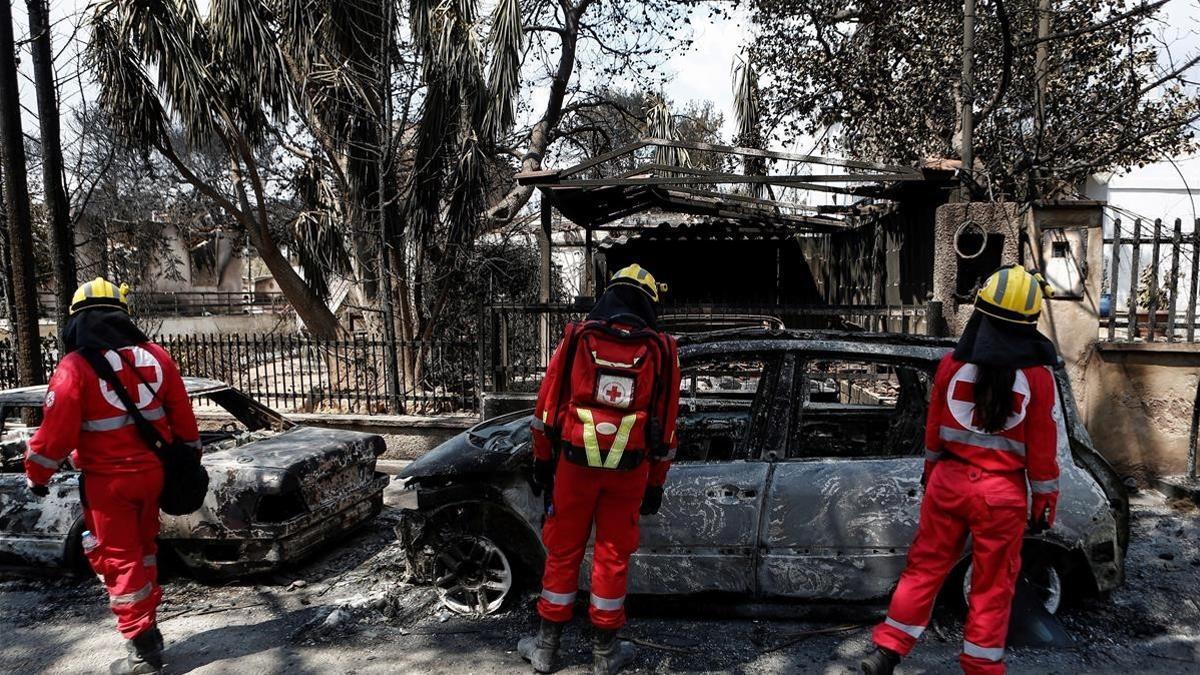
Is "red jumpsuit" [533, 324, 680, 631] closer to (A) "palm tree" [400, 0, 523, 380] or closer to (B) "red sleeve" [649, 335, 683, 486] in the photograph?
(B) "red sleeve" [649, 335, 683, 486]

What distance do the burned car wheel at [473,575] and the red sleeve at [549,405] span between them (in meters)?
0.89

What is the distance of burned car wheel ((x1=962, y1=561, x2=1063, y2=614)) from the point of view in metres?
3.55

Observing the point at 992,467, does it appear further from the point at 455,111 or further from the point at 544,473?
the point at 455,111

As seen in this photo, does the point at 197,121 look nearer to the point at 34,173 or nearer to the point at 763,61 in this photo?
the point at 34,173

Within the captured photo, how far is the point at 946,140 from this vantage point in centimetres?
1105

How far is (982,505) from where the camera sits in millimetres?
2830

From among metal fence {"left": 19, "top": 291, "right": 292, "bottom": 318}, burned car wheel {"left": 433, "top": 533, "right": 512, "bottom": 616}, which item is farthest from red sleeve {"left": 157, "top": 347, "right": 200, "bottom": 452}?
metal fence {"left": 19, "top": 291, "right": 292, "bottom": 318}

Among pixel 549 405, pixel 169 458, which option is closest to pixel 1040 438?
pixel 549 405

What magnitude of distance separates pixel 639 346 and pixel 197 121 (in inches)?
303

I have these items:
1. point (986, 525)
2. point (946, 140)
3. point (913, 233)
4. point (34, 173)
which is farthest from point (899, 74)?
point (34, 173)

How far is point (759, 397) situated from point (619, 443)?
1000 millimetres

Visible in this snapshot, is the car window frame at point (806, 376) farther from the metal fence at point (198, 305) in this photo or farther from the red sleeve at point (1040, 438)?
the metal fence at point (198, 305)

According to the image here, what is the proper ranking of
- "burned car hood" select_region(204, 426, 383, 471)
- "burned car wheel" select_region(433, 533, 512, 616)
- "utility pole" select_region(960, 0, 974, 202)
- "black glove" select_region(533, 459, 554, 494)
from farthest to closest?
"utility pole" select_region(960, 0, 974, 202)
"burned car hood" select_region(204, 426, 383, 471)
"burned car wheel" select_region(433, 533, 512, 616)
"black glove" select_region(533, 459, 554, 494)

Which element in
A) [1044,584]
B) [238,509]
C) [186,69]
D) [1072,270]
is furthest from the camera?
[186,69]
